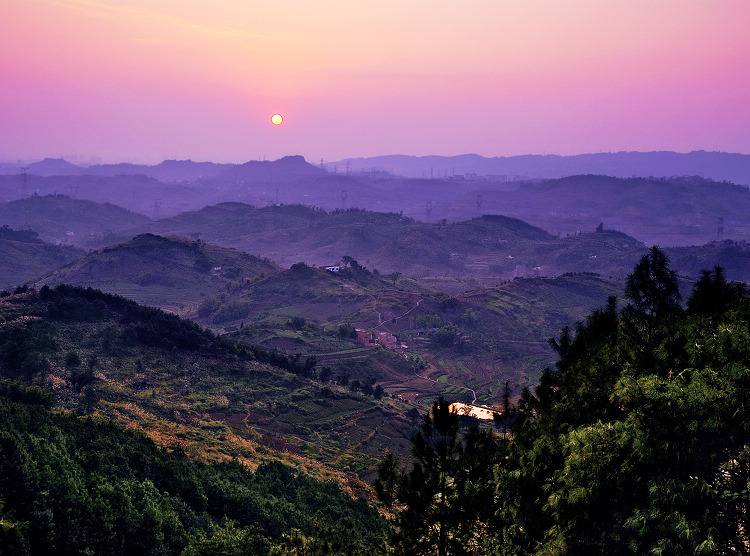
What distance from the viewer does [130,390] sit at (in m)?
48.5

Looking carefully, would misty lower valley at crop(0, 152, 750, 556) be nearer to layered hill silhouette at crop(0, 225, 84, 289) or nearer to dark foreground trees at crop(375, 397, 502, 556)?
dark foreground trees at crop(375, 397, 502, 556)

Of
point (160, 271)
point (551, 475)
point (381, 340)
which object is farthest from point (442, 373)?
point (160, 271)

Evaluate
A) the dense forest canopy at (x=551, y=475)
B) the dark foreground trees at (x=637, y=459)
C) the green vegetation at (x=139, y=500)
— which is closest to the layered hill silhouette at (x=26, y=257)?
the green vegetation at (x=139, y=500)

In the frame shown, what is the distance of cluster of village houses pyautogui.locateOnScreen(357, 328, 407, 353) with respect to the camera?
94.8 metres

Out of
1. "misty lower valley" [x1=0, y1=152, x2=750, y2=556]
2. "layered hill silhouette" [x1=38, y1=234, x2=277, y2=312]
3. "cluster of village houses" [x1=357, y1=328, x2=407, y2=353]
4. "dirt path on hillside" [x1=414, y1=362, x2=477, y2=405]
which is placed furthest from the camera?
"layered hill silhouette" [x1=38, y1=234, x2=277, y2=312]

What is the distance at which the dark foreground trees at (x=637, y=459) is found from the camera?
14391mm

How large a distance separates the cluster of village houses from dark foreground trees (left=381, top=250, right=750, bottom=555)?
2902 inches

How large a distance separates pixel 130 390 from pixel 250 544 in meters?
32.6

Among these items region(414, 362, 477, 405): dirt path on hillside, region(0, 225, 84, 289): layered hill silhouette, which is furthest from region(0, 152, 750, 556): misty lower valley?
region(0, 225, 84, 289): layered hill silhouette

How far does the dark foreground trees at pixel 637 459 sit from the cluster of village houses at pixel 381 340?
73.7 meters

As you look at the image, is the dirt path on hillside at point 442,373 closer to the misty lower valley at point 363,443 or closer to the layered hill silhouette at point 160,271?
the misty lower valley at point 363,443

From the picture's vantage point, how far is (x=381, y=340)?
9762 cm

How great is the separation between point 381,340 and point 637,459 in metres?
82.6

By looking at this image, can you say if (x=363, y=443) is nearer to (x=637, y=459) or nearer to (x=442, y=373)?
(x=637, y=459)
